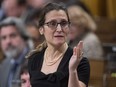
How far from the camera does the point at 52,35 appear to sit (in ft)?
8.78

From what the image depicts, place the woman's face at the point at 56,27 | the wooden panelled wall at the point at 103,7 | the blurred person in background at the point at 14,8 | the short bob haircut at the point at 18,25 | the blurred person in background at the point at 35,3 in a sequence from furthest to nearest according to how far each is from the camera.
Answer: the wooden panelled wall at the point at 103,7 < the blurred person in background at the point at 14,8 < the blurred person in background at the point at 35,3 < the short bob haircut at the point at 18,25 < the woman's face at the point at 56,27

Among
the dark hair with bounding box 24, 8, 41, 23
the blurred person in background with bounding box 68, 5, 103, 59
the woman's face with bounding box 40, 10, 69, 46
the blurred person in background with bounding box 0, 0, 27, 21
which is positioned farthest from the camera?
the blurred person in background with bounding box 0, 0, 27, 21

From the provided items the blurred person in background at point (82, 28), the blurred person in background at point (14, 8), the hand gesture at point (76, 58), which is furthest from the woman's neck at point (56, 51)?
the blurred person in background at point (14, 8)

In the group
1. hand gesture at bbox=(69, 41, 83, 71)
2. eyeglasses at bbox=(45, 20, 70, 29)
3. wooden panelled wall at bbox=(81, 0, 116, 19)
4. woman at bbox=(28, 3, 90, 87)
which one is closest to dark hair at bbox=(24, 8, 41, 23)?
wooden panelled wall at bbox=(81, 0, 116, 19)

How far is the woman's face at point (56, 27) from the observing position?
2633mm

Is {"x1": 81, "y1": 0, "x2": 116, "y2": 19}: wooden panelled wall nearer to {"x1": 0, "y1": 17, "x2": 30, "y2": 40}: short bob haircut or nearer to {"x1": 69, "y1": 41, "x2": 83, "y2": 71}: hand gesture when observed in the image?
{"x1": 0, "y1": 17, "x2": 30, "y2": 40}: short bob haircut

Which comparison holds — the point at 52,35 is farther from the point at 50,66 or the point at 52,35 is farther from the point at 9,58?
the point at 9,58

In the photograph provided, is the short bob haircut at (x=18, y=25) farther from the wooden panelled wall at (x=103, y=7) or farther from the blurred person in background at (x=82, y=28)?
the wooden panelled wall at (x=103, y=7)

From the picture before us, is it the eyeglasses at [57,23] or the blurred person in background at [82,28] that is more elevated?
the eyeglasses at [57,23]

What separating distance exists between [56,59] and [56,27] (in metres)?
0.20

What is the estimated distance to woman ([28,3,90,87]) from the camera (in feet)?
8.27

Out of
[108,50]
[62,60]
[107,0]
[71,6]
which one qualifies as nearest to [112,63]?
[108,50]

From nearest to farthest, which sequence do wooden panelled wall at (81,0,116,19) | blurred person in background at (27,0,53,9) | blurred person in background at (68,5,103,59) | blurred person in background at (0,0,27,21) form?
1. blurred person in background at (68,5,103,59)
2. blurred person in background at (27,0,53,9)
3. blurred person in background at (0,0,27,21)
4. wooden panelled wall at (81,0,116,19)

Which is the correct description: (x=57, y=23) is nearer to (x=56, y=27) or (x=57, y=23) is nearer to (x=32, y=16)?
(x=56, y=27)
